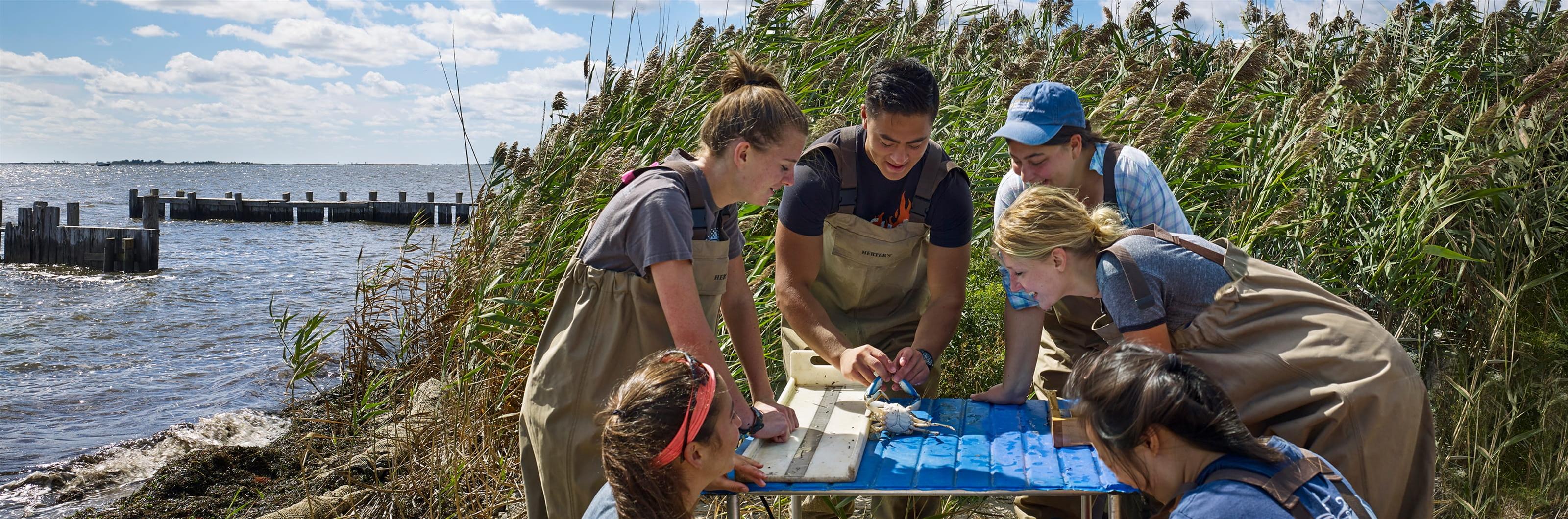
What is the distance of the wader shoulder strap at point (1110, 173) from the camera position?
314 centimetres

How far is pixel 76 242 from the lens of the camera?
81.1 ft

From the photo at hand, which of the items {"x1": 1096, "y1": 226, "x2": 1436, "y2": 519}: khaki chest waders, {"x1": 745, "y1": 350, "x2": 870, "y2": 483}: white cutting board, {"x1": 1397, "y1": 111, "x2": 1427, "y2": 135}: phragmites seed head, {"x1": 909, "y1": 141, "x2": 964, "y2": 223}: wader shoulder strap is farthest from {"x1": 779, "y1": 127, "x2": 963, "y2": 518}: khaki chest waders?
{"x1": 1397, "y1": 111, "x2": 1427, "y2": 135}: phragmites seed head

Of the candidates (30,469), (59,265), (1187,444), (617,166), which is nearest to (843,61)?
(617,166)

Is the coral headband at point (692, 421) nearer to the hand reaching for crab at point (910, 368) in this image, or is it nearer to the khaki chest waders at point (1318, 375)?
the khaki chest waders at point (1318, 375)

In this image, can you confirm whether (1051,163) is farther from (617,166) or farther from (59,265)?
(59,265)

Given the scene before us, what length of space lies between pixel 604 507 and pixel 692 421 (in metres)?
0.24

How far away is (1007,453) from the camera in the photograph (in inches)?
98.3

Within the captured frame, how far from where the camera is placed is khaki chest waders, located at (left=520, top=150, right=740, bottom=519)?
8.30ft

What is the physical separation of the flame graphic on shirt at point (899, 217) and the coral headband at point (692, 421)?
165cm

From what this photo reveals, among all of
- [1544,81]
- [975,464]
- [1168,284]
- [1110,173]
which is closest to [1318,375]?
[1168,284]

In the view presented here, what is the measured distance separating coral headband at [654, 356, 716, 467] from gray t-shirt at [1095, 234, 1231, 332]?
101cm

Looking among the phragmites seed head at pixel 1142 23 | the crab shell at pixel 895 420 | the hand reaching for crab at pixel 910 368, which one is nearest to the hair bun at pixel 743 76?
the hand reaching for crab at pixel 910 368

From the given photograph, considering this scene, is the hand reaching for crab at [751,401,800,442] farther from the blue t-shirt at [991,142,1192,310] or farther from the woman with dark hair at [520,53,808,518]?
the blue t-shirt at [991,142,1192,310]

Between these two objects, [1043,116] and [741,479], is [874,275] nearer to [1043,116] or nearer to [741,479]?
[1043,116]
